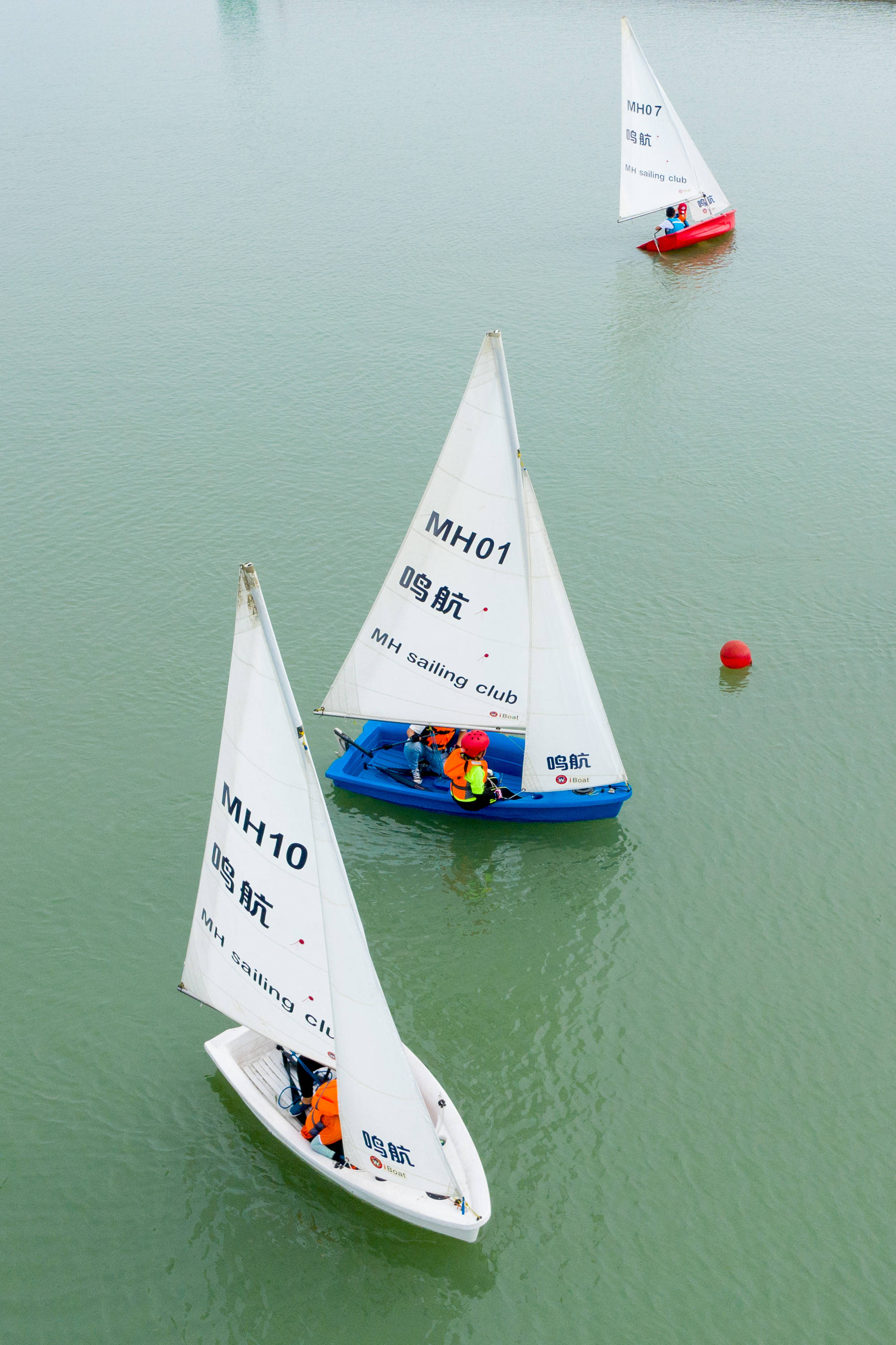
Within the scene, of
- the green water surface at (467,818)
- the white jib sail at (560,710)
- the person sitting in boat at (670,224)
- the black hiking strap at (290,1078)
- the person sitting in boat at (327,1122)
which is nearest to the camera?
the person sitting in boat at (327,1122)

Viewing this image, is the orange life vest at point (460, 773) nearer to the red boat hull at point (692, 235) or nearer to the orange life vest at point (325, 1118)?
the orange life vest at point (325, 1118)

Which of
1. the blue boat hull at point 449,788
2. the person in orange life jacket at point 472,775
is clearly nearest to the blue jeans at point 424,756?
the blue boat hull at point 449,788

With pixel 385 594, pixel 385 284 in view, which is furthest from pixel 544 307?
pixel 385 594

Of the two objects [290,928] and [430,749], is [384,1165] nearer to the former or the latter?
[290,928]

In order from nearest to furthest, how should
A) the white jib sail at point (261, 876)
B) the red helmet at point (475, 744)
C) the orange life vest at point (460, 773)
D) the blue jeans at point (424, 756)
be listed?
1. the white jib sail at point (261, 876)
2. the red helmet at point (475, 744)
3. the orange life vest at point (460, 773)
4. the blue jeans at point (424, 756)

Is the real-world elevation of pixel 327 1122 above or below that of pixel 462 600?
below

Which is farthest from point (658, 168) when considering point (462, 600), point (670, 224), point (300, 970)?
point (300, 970)

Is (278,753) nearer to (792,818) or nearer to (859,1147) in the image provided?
(859,1147)

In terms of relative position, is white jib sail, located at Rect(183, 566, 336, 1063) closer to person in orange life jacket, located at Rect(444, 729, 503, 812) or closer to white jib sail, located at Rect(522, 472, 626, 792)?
person in orange life jacket, located at Rect(444, 729, 503, 812)
